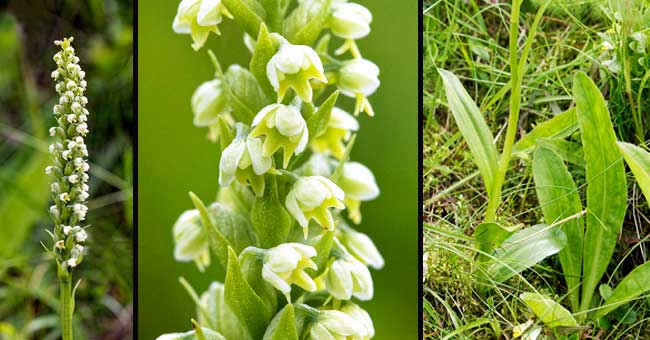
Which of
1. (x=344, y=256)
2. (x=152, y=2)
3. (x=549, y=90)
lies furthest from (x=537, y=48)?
(x=152, y=2)

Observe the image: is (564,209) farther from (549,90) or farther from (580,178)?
(549,90)

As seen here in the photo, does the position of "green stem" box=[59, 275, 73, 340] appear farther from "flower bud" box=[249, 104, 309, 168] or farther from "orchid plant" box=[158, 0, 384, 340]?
"flower bud" box=[249, 104, 309, 168]

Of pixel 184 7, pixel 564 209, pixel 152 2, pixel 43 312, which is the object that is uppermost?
pixel 152 2

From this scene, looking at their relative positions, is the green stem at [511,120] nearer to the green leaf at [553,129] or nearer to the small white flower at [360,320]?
the green leaf at [553,129]

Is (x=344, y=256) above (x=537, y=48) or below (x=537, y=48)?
below

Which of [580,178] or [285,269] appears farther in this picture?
[580,178]

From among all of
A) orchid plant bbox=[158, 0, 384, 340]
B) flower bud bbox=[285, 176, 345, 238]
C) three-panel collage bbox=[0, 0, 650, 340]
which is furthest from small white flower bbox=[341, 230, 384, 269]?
three-panel collage bbox=[0, 0, 650, 340]

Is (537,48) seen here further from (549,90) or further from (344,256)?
(344,256)
